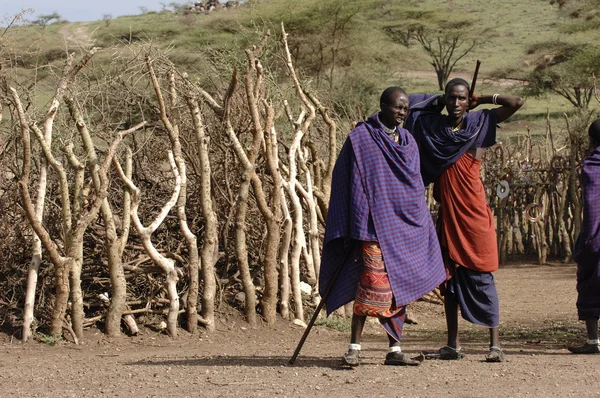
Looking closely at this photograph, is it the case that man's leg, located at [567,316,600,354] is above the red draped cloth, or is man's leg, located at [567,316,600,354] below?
below

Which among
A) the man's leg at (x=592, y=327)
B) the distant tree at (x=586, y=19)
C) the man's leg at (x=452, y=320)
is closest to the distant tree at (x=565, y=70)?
the distant tree at (x=586, y=19)

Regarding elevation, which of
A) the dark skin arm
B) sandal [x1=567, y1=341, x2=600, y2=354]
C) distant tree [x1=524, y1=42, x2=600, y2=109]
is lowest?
sandal [x1=567, y1=341, x2=600, y2=354]

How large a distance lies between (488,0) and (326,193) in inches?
1973

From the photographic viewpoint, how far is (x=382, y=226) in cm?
486

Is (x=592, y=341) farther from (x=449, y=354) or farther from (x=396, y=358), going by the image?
(x=396, y=358)

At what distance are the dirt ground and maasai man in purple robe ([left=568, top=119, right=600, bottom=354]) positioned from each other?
23cm

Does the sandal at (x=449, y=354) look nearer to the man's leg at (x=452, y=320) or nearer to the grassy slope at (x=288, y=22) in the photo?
the man's leg at (x=452, y=320)

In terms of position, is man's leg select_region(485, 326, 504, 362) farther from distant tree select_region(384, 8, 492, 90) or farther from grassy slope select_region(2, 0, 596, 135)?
distant tree select_region(384, 8, 492, 90)

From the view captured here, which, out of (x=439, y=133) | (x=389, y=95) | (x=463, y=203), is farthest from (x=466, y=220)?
(x=389, y=95)

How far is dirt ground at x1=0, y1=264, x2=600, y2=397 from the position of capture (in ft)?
14.7

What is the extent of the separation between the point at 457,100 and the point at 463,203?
23.8 inches

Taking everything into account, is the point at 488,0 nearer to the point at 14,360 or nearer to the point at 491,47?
the point at 491,47

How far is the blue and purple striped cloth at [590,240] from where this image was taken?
18.4 feet

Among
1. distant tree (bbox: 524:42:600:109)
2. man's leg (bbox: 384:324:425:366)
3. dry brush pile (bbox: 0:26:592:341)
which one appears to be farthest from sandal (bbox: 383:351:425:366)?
distant tree (bbox: 524:42:600:109)
